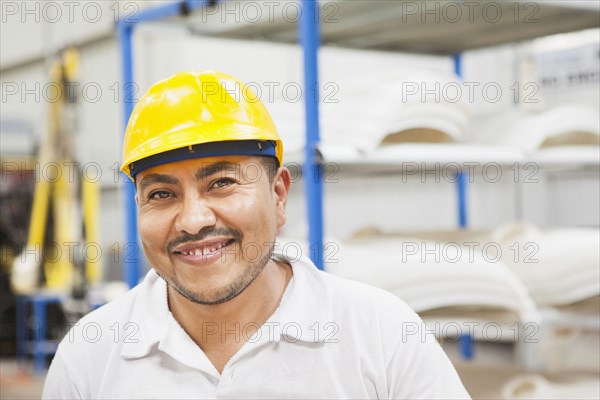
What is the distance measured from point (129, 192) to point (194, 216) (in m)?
1.75

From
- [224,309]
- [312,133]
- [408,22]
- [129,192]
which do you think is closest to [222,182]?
[224,309]

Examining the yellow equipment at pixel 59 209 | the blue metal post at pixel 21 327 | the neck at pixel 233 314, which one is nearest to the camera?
the neck at pixel 233 314

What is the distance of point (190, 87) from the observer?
1817mm

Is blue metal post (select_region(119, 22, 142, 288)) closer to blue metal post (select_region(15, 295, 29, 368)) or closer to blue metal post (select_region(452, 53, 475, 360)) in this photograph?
blue metal post (select_region(452, 53, 475, 360))

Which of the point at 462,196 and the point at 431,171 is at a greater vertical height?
the point at 431,171

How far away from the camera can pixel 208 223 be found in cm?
176

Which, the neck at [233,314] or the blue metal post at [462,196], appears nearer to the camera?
the neck at [233,314]

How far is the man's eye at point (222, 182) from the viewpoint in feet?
5.88

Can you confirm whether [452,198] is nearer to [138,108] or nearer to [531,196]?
[531,196]

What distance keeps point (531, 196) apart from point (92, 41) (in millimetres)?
4749

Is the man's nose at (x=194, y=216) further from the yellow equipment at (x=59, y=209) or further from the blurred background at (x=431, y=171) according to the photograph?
the yellow equipment at (x=59, y=209)

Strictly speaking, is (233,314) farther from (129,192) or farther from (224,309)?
(129,192)

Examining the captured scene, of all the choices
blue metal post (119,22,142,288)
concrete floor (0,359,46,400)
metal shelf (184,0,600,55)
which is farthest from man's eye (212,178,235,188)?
concrete floor (0,359,46,400)

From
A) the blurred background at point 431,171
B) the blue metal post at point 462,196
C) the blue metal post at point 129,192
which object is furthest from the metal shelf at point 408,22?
the blue metal post at point 462,196
